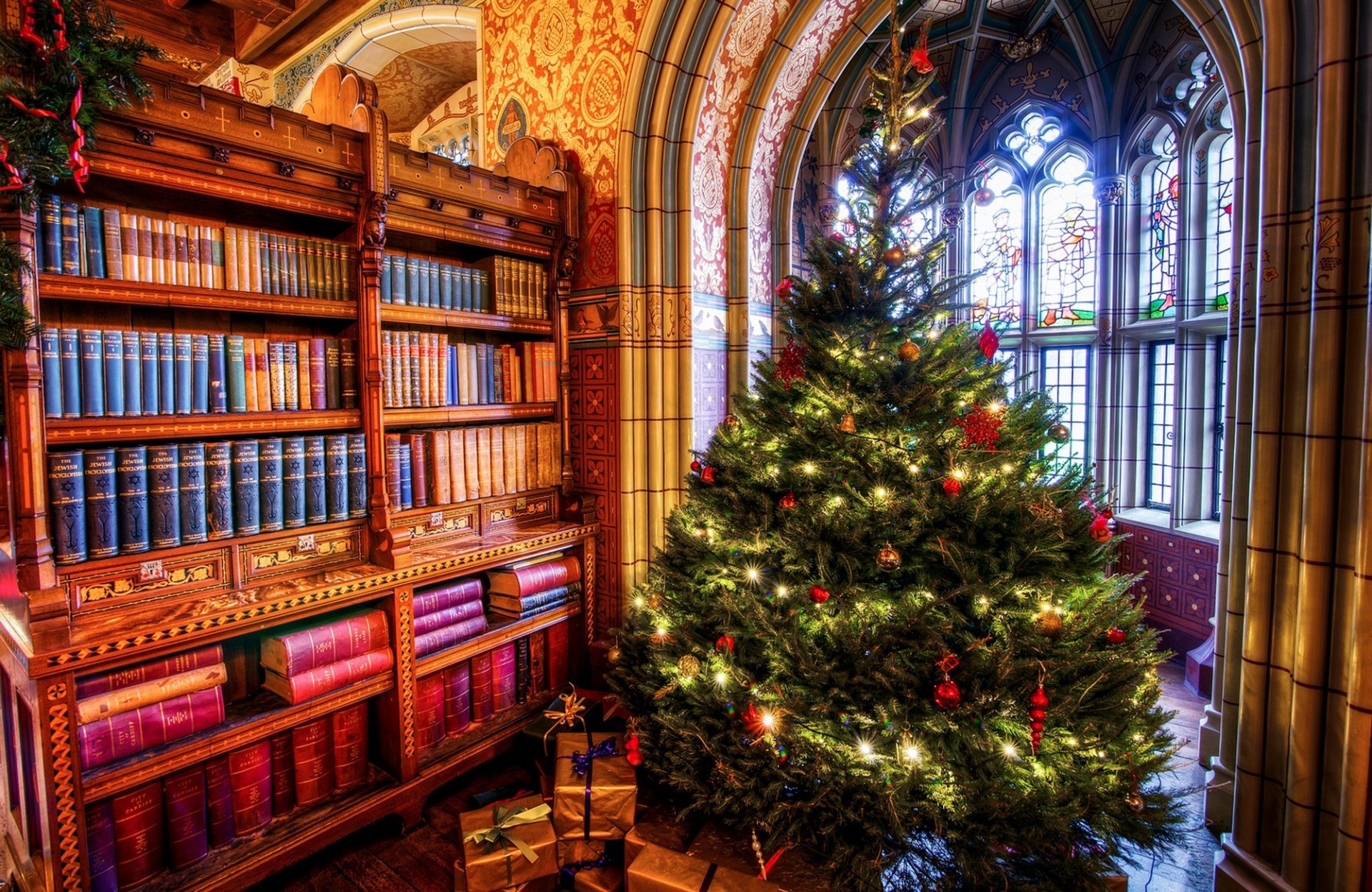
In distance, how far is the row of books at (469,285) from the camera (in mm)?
2451

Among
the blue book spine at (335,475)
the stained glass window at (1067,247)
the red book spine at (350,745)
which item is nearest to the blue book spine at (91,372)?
the blue book spine at (335,475)

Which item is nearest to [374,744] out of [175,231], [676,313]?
[175,231]

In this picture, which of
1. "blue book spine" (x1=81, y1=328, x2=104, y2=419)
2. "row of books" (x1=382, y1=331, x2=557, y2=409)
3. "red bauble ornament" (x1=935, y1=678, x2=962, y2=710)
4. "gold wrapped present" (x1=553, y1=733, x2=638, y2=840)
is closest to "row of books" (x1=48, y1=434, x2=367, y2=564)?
"blue book spine" (x1=81, y1=328, x2=104, y2=419)

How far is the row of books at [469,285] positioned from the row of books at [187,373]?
30 centimetres

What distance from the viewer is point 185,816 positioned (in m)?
1.85

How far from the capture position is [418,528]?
2572mm

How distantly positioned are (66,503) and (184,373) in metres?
0.45

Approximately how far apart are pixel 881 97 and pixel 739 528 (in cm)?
134

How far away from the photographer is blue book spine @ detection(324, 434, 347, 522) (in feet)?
7.32

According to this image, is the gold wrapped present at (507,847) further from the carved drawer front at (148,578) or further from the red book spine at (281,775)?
the carved drawer front at (148,578)

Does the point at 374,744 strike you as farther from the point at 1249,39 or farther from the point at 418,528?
the point at 1249,39

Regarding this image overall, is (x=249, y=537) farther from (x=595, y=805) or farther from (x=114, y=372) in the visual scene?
(x=595, y=805)

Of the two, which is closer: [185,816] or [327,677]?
[185,816]

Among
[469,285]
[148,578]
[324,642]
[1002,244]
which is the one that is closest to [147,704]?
[148,578]
